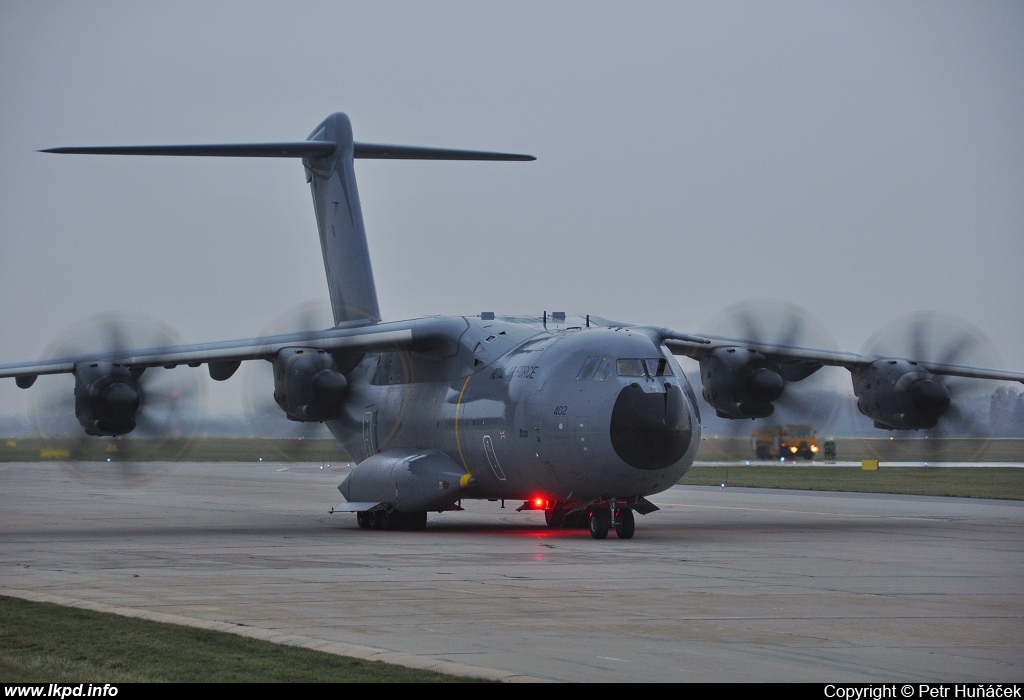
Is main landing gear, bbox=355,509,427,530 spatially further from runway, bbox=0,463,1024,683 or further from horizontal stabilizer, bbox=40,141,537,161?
horizontal stabilizer, bbox=40,141,537,161

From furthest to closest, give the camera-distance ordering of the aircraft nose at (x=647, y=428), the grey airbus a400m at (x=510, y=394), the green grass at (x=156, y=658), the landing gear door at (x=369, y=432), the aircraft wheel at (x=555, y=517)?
1. the landing gear door at (x=369, y=432)
2. the aircraft wheel at (x=555, y=517)
3. the grey airbus a400m at (x=510, y=394)
4. the aircraft nose at (x=647, y=428)
5. the green grass at (x=156, y=658)

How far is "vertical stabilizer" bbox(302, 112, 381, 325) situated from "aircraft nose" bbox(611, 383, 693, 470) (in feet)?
34.7

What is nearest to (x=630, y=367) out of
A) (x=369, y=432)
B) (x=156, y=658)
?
(x=369, y=432)

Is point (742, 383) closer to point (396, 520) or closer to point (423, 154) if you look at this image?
point (396, 520)

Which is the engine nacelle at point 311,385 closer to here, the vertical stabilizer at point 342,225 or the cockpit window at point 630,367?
the vertical stabilizer at point 342,225

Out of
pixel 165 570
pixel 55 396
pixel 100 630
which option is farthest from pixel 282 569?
pixel 55 396

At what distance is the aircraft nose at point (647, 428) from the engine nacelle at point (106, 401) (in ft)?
30.7

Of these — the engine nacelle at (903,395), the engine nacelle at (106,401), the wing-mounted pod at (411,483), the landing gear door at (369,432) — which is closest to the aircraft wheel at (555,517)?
the wing-mounted pod at (411,483)

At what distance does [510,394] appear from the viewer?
2430 centimetres

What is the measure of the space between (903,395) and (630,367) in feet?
23.0

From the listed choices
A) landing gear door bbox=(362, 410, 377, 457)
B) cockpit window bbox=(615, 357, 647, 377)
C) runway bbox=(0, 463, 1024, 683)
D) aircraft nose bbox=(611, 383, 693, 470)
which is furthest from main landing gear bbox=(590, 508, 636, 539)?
landing gear door bbox=(362, 410, 377, 457)

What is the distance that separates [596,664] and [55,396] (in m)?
19.1

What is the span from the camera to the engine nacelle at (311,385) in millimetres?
25422
